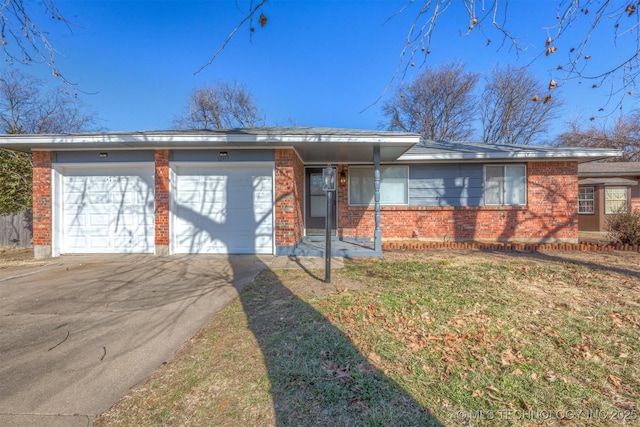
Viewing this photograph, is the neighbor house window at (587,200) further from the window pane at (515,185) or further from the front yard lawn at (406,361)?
the front yard lawn at (406,361)

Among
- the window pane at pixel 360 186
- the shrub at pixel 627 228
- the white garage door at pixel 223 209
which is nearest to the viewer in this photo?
the white garage door at pixel 223 209

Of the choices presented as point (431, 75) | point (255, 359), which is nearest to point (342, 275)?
point (255, 359)

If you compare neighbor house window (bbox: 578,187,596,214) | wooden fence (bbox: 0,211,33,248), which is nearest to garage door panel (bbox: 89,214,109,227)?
wooden fence (bbox: 0,211,33,248)

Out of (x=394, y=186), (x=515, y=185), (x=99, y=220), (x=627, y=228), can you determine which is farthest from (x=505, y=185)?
(x=99, y=220)

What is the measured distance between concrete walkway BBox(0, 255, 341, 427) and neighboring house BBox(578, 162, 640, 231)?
13.4 metres

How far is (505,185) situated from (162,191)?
32.4ft

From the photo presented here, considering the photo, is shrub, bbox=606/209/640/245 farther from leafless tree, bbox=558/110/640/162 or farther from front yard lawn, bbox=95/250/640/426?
leafless tree, bbox=558/110/640/162

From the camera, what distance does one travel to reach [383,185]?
9.27 m

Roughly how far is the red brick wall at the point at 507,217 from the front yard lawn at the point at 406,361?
15.0 ft

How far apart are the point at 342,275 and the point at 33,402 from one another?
4072mm

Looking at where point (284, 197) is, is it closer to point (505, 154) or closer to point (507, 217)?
point (505, 154)

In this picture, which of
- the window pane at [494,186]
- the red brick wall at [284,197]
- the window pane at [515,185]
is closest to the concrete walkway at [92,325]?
the red brick wall at [284,197]

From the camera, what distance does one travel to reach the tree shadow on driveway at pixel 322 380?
1.83 metres

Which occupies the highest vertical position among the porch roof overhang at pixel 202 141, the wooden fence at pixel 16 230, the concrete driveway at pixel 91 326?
the porch roof overhang at pixel 202 141
